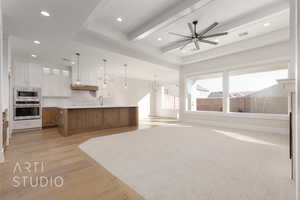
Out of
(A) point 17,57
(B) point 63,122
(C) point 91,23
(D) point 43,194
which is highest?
(C) point 91,23

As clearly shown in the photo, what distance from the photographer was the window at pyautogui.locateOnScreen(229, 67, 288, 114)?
178 inches

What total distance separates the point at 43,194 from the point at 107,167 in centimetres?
77

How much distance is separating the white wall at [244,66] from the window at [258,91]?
0.32m

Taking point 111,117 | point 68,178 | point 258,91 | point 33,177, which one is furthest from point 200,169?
point 258,91

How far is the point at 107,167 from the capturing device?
2.02m

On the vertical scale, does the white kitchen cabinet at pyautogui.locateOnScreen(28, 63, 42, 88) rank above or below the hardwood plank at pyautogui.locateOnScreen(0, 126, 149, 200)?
above

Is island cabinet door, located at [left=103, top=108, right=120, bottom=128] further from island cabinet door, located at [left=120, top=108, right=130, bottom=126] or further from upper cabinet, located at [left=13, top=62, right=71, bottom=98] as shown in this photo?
upper cabinet, located at [left=13, top=62, right=71, bottom=98]

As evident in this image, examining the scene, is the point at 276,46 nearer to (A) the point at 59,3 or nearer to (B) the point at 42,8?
(A) the point at 59,3

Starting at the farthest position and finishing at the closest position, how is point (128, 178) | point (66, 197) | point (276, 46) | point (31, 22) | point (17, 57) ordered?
point (17, 57), point (276, 46), point (31, 22), point (128, 178), point (66, 197)

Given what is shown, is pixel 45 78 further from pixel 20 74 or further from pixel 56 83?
pixel 20 74

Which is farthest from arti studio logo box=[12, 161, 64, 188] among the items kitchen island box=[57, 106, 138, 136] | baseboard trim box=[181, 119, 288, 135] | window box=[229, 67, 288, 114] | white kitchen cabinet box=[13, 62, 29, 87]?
window box=[229, 67, 288, 114]

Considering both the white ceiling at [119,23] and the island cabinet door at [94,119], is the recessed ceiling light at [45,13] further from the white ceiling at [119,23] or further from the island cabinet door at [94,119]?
the island cabinet door at [94,119]

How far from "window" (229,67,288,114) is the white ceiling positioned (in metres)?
1.14

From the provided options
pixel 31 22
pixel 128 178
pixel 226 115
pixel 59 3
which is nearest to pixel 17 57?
pixel 31 22
